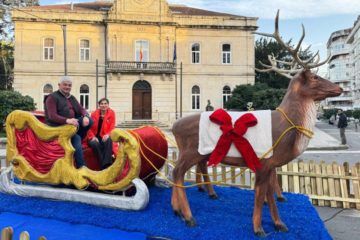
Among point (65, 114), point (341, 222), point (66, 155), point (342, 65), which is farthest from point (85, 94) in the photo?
point (342, 65)

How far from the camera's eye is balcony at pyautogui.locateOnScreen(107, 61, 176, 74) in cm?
2933

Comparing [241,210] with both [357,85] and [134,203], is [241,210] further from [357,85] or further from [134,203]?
[357,85]

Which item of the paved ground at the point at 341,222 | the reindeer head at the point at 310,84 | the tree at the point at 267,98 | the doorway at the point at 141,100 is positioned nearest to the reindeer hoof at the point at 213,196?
the paved ground at the point at 341,222

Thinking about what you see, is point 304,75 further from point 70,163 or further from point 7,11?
point 7,11

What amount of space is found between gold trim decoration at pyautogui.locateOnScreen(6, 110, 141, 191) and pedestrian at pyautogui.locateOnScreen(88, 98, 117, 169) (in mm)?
435

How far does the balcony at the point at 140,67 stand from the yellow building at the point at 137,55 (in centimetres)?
9

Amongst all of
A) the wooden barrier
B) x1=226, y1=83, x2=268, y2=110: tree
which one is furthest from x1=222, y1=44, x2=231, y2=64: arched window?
the wooden barrier

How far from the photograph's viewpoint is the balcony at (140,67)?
96.2 ft

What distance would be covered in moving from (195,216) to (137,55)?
2737 cm

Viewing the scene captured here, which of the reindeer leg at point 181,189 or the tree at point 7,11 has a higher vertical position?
the tree at point 7,11

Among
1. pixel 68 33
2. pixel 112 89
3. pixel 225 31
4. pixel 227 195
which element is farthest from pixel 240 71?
pixel 227 195

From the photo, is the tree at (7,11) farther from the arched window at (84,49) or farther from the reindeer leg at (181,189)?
the reindeer leg at (181,189)

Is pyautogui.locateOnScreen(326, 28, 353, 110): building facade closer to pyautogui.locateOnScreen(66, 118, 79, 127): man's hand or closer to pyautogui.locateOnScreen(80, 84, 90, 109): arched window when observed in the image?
pyautogui.locateOnScreen(80, 84, 90, 109): arched window

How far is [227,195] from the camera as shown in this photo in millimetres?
5805
